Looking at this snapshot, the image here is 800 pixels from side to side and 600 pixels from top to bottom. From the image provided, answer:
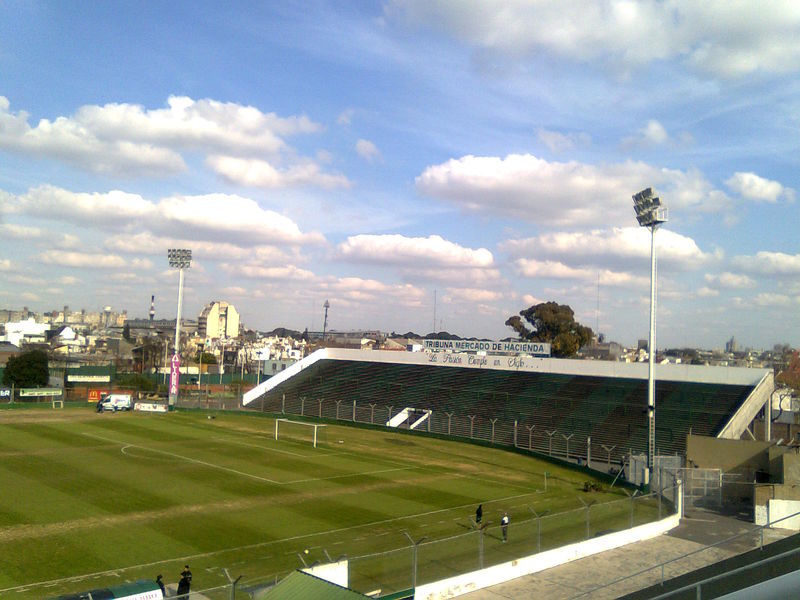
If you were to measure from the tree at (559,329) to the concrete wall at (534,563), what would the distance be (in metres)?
72.7

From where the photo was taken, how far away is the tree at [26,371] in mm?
80562

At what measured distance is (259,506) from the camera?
3116 centimetres

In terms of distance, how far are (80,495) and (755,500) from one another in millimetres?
32254

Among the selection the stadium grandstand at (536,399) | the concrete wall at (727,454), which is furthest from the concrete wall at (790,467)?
the stadium grandstand at (536,399)

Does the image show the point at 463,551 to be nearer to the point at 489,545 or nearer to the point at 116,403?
the point at 489,545

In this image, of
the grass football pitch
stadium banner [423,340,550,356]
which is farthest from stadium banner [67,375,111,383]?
stadium banner [423,340,550,356]

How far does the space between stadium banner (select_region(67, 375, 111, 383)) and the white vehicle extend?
22.1 m

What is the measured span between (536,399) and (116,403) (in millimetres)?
43524

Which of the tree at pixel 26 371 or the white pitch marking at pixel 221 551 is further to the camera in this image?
the tree at pixel 26 371

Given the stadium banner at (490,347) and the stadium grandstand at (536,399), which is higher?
the stadium banner at (490,347)

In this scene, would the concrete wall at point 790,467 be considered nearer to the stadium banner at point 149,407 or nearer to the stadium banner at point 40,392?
the stadium banner at point 149,407

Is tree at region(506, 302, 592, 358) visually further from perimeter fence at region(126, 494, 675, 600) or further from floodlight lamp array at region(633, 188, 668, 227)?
perimeter fence at region(126, 494, 675, 600)

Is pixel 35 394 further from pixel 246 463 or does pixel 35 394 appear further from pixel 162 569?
pixel 162 569

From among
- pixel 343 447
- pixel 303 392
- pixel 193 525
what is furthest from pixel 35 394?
pixel 193 525
